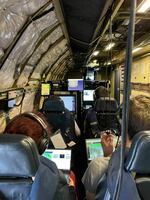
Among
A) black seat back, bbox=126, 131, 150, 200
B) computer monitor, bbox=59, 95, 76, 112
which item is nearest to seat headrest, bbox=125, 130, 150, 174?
black seat back, bbox=126, 131, 150, 200

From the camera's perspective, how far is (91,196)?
7.19ft

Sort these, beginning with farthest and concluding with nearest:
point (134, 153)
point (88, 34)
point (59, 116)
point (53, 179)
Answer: point (59, 116) < point (88, 34) < point (53, 179) < point (134, 153)

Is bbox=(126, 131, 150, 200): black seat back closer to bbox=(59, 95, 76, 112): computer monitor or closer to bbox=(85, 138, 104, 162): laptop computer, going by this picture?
bbox=(85, 138, 104, 162): laptop computer

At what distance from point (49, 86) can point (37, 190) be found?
4.15 m

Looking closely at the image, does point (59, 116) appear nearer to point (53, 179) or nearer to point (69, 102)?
point (69, 102)

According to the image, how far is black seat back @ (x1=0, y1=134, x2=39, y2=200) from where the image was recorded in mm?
1356

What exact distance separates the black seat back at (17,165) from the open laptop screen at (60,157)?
1183 millimetres

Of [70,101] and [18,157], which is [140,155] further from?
[70,101]

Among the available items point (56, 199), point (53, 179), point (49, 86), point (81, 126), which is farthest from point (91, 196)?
point (81, 126)

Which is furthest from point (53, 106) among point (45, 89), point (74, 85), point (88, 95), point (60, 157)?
point (88, 95)

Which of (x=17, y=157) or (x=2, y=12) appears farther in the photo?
(x=2, y=12)

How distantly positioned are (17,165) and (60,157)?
51.8 inches

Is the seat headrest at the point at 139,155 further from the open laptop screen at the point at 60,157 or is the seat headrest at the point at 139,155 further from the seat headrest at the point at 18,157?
the open laptop screen at the point at 60,157

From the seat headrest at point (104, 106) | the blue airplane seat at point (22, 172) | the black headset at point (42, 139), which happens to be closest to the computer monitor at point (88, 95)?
the seat headrest at point (104, 106)
